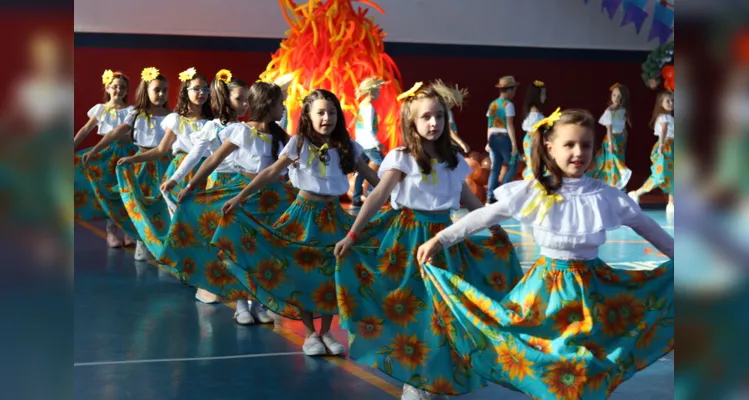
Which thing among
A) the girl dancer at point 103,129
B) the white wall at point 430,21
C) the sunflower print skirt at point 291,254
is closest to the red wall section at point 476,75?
the white wall at point 430,21

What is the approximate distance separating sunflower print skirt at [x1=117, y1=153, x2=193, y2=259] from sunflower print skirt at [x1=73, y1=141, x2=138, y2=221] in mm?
684

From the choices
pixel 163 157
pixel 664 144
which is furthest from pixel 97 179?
pixel 664 144

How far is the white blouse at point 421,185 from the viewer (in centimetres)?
385

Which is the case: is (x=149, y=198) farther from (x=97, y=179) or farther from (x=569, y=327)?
(x=569, y=327)

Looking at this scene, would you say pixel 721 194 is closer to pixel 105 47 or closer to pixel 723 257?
pixel 723 257

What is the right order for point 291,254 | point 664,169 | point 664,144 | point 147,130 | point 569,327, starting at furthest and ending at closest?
1. point 664,169
2. point 664,144
3. point 147,130
4. point 291,254
5. point 569,327

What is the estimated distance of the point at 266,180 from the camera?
472cm

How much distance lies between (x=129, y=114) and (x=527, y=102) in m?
5.80

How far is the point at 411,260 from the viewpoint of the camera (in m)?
3.81

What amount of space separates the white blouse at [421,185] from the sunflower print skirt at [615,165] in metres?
8.47

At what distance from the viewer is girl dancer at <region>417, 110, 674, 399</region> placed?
286 centimetres

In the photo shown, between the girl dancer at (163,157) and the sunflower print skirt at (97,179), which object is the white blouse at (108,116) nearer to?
the sunflower print skirt at (97,179)

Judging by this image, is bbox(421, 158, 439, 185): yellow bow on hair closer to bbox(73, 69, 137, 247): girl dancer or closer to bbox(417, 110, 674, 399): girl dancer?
bbox(417, 110, 674, 399): girl dancer

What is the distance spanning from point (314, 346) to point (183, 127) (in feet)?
7.83
